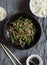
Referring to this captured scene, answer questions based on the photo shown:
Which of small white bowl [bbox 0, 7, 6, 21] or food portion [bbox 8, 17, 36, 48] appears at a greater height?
small white bowl [bbox 0, 7, 6, 21]

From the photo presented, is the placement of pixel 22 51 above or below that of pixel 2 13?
below

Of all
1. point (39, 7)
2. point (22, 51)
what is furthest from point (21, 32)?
point (39, 7)

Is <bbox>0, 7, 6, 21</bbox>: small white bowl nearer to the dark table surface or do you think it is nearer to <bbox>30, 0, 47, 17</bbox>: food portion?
the dark table surface

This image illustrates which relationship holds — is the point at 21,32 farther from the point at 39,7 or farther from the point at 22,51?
the point at 39,7

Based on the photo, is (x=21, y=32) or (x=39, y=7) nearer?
(x=21, y=32)

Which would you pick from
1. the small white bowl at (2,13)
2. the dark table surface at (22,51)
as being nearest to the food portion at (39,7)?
the dark table surface at (22,51)

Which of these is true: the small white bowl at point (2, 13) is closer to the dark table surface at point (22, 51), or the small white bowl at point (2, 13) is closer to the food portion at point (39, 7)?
the dark table surface at point (22, 51)

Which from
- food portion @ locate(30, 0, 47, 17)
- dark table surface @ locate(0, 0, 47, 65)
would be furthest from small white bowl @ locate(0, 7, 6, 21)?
food portion @ locate(30, 0, 47, 17)

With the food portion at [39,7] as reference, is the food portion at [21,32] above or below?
below
